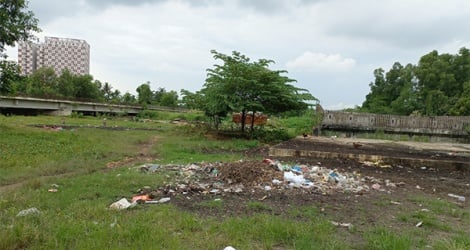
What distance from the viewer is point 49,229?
3.46 meters

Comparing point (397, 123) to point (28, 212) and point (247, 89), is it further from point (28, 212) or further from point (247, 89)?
point (28, 212)

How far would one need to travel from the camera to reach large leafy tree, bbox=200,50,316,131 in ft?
46.0

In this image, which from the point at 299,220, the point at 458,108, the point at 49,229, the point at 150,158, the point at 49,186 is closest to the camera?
the point at 49,229

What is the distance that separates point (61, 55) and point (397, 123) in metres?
80.2

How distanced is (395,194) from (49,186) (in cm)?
614

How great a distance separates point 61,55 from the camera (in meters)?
78.5

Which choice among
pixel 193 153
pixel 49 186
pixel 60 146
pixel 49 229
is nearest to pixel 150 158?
pixel 193 153

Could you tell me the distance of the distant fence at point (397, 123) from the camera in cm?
2008

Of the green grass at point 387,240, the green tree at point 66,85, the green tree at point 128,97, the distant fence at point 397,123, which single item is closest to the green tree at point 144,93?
the green tree at point 128,97

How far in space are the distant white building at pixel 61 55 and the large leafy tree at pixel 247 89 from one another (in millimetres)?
72155

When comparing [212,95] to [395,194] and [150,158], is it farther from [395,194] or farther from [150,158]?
[395,194]

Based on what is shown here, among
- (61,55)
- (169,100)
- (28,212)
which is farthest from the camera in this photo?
(61,55)

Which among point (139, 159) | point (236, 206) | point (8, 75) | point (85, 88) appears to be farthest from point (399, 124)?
point (85, 88)

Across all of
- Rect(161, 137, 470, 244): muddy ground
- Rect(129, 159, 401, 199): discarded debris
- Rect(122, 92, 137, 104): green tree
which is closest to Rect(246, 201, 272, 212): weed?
Rect(161, 137, 470, 244): muddy ground
